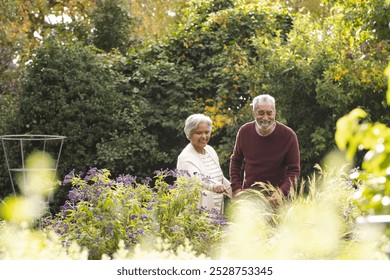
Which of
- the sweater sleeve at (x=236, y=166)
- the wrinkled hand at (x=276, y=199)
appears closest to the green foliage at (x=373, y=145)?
the wrinkled hand at (x=276, y=199)

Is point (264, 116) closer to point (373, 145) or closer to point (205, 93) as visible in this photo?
point (373, 145)

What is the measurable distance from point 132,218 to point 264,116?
1283mm

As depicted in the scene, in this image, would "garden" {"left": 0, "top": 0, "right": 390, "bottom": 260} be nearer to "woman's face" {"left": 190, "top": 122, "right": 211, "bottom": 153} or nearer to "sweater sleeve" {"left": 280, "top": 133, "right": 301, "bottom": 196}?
"sweater sleeve" {"left": 280, "top": 133, "right": 301, "bottom": 196}

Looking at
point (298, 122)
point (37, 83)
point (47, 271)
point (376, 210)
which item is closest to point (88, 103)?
point (37, 83)

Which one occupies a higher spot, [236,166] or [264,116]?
[264,116]

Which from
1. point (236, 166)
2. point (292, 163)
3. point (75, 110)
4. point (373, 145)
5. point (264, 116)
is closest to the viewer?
point (373, 145)

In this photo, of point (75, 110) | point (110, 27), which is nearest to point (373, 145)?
point (75, 110)

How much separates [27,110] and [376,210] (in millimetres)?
7763

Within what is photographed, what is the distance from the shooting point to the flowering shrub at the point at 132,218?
4191 mm

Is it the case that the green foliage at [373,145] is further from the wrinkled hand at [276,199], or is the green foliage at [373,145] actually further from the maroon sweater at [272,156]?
the maroon sweater at [272,156]

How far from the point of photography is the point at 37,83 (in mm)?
9234

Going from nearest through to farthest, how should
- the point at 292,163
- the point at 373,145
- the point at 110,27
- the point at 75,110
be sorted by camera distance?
the point at 373,145
the point at 292,163
the point at 75,110
the point at 110,27

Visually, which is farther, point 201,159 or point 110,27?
point 110,27

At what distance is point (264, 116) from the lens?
502 centimetres
